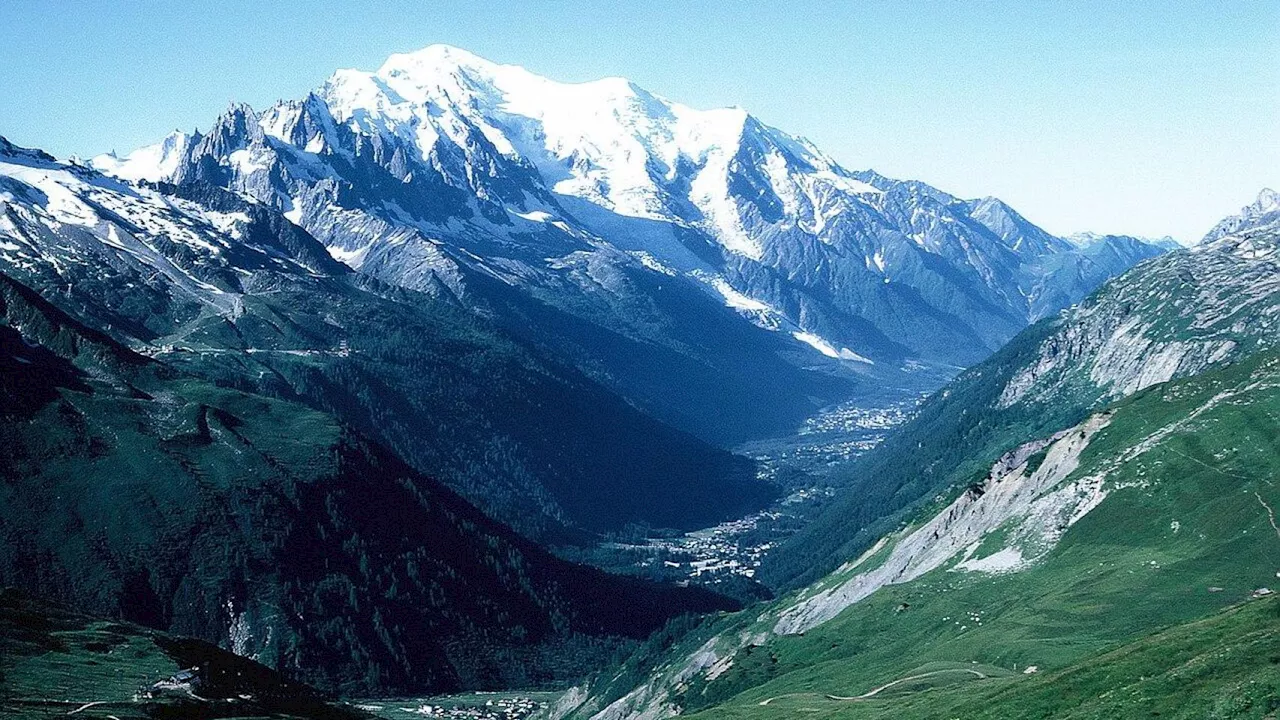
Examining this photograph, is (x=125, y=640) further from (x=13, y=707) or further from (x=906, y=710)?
(x=906, y=710)

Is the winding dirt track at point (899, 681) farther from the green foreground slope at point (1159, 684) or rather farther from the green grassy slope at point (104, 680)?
the green grassy slope at point (104, 680)

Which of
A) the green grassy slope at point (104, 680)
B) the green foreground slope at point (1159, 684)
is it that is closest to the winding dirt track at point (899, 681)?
the green foreground slope at point (1159, 684)

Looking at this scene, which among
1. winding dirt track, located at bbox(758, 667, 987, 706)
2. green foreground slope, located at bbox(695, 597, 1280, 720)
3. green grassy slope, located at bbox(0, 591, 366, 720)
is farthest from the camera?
winding dirt track, located at bbox(758, 667, 987, 706)

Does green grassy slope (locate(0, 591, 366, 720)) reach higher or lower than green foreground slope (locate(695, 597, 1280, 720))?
higher

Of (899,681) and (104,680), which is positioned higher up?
(104,680)

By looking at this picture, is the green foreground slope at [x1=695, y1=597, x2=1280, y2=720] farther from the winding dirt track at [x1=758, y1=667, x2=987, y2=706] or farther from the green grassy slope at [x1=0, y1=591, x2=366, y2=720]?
the green grassy slope at [x1=0, y1=591, x2=366, y2=720]

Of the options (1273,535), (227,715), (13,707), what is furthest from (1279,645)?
(13,707)

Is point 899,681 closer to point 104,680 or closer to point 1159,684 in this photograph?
point 1159,684

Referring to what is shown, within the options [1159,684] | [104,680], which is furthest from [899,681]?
[104,680]

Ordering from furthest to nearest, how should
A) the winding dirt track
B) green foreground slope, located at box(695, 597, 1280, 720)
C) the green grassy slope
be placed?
the winding dirt track → the green grassy slope → green foreground slope, located at box(695, 597, 1280, 720)

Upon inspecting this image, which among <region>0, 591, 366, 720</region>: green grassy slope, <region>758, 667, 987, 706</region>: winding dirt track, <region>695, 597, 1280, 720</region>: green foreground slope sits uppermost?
<region>0, 591, 366, 720</region>: green grassy slope

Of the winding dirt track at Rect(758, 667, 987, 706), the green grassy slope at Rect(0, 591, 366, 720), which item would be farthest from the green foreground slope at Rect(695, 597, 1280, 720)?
the green grassy slope at Rect(0, 591, 366, 720)
